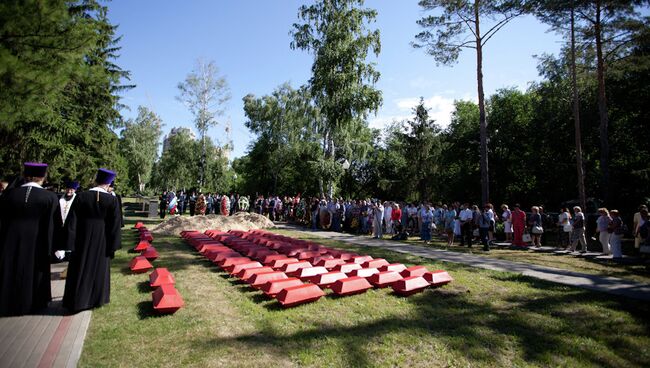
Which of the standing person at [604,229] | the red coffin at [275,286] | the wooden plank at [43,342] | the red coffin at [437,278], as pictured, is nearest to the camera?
the wooden plank at [43,342]

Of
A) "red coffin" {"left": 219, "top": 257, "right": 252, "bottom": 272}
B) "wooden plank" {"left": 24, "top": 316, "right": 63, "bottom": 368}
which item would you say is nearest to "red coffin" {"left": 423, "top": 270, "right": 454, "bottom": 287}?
"red coffin" {"left": 219, "top": 257, "right": 252, "bottom": 272}

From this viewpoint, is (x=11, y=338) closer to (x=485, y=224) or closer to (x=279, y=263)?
(x=279, y=263)

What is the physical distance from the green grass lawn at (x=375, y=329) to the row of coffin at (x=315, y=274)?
0.60ft

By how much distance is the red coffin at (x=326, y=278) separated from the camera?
639 cm

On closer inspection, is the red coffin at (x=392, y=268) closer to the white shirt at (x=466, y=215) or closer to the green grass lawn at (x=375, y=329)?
the green grass lawn at (x=375, y=329)

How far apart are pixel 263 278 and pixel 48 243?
3319 millimetres

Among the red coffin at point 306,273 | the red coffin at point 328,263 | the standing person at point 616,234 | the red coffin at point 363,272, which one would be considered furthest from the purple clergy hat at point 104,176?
the standing person at point 616,234

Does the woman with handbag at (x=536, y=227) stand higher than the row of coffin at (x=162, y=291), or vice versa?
the woman with handbag at (x=536, y=227)

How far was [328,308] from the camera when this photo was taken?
5.62 meters

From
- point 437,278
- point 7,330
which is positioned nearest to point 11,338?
point 7,330

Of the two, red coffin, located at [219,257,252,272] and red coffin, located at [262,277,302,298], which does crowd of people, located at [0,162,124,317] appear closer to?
red coffin, located at [262,277,302,298]

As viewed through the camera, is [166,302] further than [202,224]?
No

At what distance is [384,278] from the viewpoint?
6.78 meters

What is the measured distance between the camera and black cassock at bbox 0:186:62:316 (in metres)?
4.86
